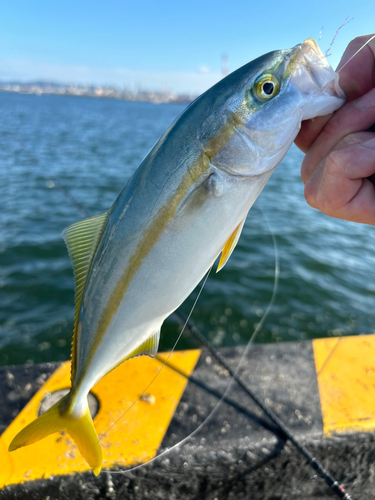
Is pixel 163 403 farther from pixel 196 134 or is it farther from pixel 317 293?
pixel 317 293

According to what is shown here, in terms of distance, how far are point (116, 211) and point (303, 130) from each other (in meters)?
0.91

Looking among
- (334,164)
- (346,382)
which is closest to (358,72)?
(334,164)

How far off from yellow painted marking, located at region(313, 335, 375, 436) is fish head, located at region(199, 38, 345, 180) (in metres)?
2.00

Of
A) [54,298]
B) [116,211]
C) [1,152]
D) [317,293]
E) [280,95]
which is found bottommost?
[317,293]

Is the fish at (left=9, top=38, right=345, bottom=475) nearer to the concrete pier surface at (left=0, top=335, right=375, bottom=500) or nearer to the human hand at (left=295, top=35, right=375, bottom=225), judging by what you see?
the human hand at (left=295, top=35, right=375, bottom=225)

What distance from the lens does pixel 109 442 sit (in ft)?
7.17

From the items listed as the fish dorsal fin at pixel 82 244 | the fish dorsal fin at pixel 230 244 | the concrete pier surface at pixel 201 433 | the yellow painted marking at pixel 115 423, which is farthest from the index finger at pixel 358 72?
the yellow painted marking at pixel 115 423

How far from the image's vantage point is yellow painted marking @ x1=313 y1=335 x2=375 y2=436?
2.35 meters

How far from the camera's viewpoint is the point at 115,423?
7.23 feet

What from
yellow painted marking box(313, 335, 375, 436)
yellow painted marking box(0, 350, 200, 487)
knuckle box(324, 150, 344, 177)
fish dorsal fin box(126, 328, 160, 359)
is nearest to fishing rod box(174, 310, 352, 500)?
yellow painted marking box(313, 335, 375, 436)

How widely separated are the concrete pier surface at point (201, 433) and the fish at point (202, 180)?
1025 millimetres

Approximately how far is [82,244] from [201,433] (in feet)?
5.11

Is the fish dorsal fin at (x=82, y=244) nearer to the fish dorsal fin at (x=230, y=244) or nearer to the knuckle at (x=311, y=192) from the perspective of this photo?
the fish dorsal fin at (x=230, y=244)

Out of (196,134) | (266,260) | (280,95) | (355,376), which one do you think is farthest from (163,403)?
(266,260)
